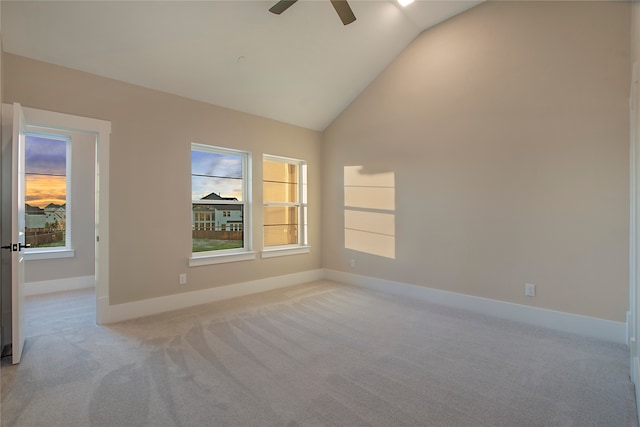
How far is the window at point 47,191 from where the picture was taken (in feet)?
16.3

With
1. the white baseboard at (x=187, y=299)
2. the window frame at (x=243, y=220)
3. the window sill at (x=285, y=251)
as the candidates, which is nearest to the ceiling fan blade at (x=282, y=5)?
the window frame at (x=243, y=220)

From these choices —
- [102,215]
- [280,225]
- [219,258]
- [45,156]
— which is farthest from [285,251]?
[45,156]

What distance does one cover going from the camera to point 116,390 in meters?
2.10

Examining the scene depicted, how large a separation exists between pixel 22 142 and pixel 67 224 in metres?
2.78

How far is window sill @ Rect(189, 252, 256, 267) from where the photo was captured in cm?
403

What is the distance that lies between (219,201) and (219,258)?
801 mm

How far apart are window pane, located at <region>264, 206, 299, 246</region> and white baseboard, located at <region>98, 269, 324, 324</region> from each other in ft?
1.98

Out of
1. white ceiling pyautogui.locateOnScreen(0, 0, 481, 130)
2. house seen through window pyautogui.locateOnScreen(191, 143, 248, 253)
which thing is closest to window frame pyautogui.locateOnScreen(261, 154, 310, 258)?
house seen through window pyautogui.locateOnScreen(191, 143, 248, 253)

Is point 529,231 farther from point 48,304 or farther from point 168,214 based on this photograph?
point 48,304

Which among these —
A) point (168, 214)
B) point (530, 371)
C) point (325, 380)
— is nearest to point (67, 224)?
point (168, 214)

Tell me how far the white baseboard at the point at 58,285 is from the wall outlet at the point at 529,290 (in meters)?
6.16

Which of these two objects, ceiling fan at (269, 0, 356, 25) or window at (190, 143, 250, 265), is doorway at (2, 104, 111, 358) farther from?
ceiling fan at (269, 0, 356, 25)

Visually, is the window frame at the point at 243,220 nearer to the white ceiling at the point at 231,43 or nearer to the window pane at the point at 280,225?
the window pane at the point at 280,225

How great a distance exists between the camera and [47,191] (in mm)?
5102
